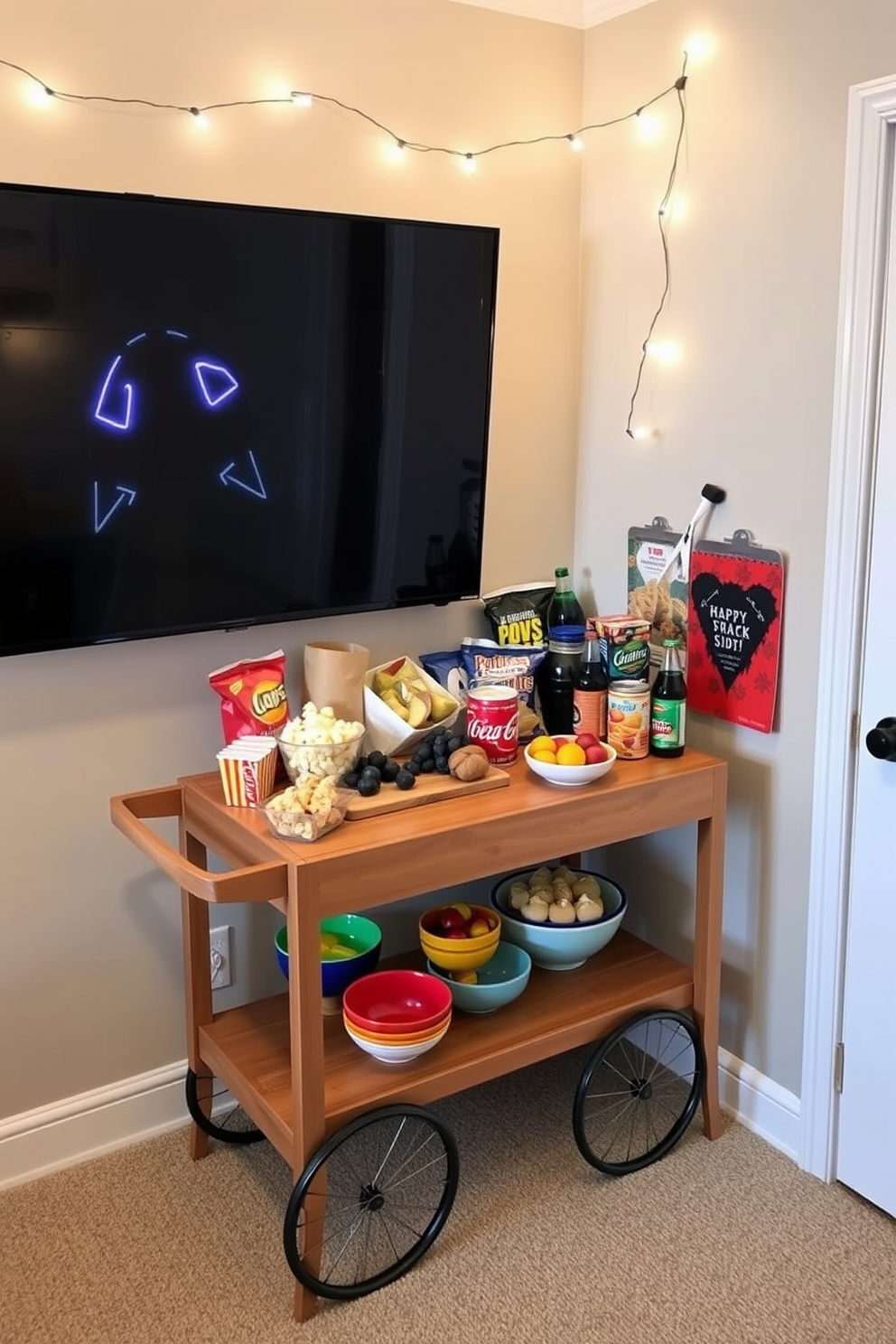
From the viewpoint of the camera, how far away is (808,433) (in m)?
2.15

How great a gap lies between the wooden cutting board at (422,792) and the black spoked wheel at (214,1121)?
736 millimetres

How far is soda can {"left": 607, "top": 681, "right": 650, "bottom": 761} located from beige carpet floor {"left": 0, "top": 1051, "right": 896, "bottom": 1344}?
820mm

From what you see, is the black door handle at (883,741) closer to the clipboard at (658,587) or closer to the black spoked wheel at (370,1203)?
the clipboard at (658,587)

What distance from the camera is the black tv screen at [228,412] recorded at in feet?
6.15

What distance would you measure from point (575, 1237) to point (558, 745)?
2.92 ft

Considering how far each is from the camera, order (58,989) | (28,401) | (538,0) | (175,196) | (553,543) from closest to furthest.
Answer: (28,401), (175,196), (58,989), (538,0), (553,543)

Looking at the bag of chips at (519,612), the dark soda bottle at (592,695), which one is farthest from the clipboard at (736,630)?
the bag of chips at (519,612)

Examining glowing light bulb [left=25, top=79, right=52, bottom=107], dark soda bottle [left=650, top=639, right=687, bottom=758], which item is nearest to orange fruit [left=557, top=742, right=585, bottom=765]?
dark soda bottle [left=650, top=639, right=687, bottom=758]

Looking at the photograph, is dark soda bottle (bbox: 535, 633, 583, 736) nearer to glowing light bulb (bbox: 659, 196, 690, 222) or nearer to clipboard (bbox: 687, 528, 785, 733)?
clipboard (bbox: 687, 528, 785, 733)

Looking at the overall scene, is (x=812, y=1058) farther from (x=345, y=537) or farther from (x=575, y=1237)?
(x=345, y=537)

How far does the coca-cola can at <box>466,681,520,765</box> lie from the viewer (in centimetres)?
222

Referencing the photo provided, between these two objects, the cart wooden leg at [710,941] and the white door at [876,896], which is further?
the cart wooden leg at [710,941]

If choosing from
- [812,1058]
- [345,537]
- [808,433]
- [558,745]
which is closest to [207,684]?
[345,537]

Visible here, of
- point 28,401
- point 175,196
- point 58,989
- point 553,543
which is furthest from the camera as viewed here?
point 553,543
